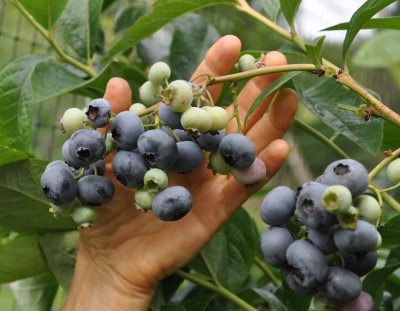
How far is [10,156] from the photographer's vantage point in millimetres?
990

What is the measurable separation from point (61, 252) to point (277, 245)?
74 centimetres

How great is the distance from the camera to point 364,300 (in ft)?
2.22

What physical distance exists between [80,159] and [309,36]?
327cm

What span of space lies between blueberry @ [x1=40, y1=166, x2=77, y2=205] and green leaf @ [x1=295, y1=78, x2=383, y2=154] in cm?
49

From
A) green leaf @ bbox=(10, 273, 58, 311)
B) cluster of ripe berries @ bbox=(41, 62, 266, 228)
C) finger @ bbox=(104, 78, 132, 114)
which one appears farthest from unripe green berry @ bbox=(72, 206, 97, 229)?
green leaf @ bbox=(10, 273, 58, 311)

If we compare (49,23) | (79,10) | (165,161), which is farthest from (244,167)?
(79,10)

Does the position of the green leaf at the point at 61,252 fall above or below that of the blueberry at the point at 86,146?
below

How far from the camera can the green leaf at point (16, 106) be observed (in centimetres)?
110

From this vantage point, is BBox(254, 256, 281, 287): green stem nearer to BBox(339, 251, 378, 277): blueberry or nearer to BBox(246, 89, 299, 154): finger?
BBox(246, 89, 299, 154): finger

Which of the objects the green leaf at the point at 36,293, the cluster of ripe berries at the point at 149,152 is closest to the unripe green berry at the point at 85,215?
the cluster of ripe berries at the point at 149,152

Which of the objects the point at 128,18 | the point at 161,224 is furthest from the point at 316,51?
the point at 128,18

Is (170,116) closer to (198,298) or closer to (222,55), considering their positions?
(222,55)

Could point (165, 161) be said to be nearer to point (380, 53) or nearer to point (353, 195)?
point (353, 195)

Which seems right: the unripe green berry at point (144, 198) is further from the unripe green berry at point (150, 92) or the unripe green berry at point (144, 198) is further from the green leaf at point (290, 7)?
the green leaf at point (290, 7)
